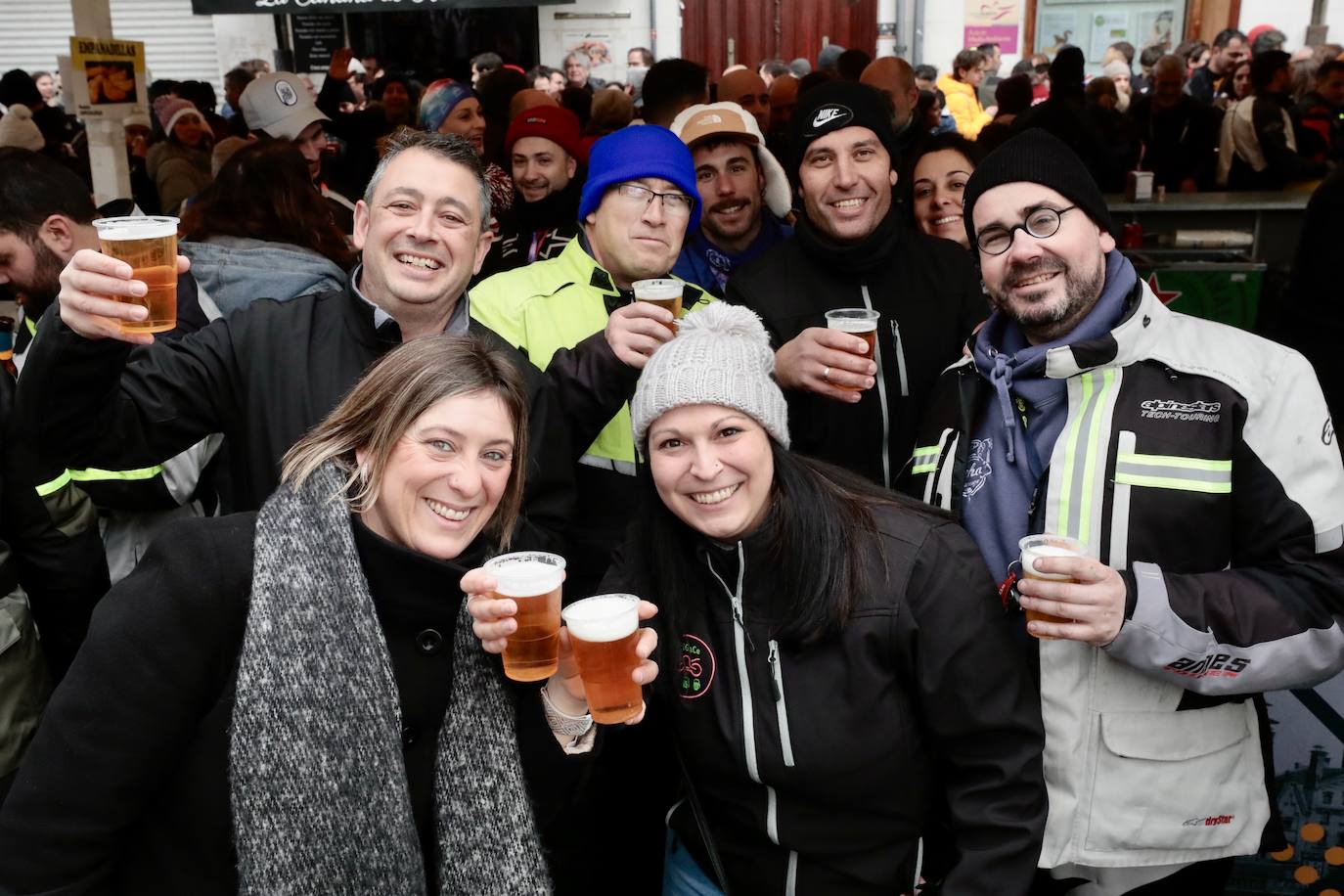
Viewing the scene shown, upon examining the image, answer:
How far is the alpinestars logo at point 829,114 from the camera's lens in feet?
10.9

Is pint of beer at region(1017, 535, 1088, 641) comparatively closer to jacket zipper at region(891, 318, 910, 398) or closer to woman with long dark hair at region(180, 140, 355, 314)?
jacket zipper at region(891, 318, 910, 398)

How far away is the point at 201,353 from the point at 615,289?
114 cm

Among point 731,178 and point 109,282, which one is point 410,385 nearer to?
point 109,282

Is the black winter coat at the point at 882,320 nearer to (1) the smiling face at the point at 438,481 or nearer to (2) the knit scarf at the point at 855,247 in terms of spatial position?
(2) the knit scarf at the point at 855,247

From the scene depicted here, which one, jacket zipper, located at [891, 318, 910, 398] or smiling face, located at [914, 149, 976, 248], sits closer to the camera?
jacket zipper, located at [891, 318, 910, 398]

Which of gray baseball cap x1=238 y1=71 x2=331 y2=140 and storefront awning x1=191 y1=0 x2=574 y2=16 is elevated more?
storefront awning x1=191 y1=0 x2=574 y2=16

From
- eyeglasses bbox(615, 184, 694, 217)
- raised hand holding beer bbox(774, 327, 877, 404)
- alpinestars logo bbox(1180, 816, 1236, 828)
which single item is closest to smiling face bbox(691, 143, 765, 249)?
eyeglasses bbox(615, 184, 694, 217)

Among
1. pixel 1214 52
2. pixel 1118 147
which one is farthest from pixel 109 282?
pixel 1214 52

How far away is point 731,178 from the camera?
4.01m

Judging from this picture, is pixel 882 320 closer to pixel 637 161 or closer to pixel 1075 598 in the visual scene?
pixel 637 161

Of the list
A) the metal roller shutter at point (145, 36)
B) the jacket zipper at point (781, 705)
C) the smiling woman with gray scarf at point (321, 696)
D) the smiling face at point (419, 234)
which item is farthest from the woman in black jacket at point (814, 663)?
the metal roller shutter at point (145, 36)

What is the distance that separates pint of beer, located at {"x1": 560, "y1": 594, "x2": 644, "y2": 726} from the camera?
6.44ft

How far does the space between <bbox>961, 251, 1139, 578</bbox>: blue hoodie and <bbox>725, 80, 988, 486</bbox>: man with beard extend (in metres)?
0.78

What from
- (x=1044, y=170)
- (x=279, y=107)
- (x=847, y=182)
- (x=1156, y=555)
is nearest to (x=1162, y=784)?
(x=1156, y=555)
